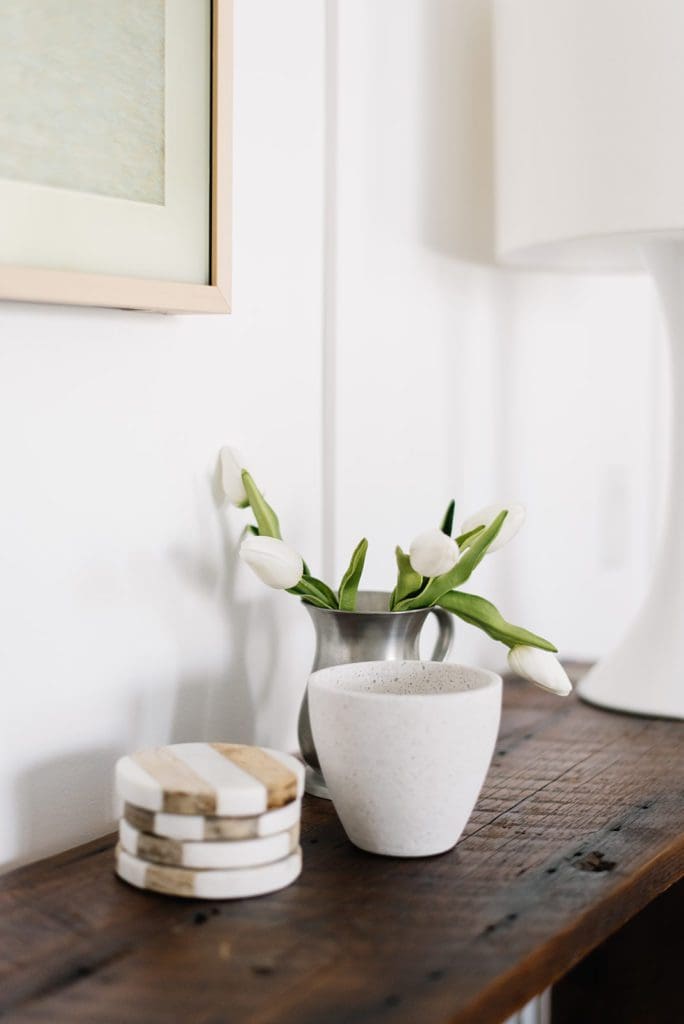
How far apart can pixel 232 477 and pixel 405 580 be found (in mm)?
144

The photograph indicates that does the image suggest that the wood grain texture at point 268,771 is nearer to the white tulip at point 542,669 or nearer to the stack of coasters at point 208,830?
the stack of coasters at point 208,830

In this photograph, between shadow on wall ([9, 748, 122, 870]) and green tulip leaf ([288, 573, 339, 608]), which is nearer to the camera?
shadow on wall ([9, 748, 122, 870])

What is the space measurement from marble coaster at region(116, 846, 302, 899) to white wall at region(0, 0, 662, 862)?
0.11 metres

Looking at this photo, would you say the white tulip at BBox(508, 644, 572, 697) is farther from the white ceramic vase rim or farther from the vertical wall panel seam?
the vertical wall panel seam

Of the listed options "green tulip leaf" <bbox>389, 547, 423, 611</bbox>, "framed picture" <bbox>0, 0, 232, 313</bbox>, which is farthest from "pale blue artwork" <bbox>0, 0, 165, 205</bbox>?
"green tulip leaf" <bbox>389, 547, 423, 611</bbox>

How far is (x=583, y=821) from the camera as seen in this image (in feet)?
2.56

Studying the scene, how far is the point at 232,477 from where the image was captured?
2.74ft

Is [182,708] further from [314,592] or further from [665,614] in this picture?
[665,614]

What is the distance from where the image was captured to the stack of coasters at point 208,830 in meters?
0.63

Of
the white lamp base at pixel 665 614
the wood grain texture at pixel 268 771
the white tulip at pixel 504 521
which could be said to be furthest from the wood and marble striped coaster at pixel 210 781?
the white lamp base at pixel 665 614

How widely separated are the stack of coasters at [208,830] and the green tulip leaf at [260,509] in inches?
8.2

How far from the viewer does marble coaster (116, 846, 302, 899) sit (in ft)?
2.10

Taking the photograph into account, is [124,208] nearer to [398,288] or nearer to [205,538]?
[205,538]

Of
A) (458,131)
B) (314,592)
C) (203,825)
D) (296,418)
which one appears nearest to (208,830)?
(203,825)
